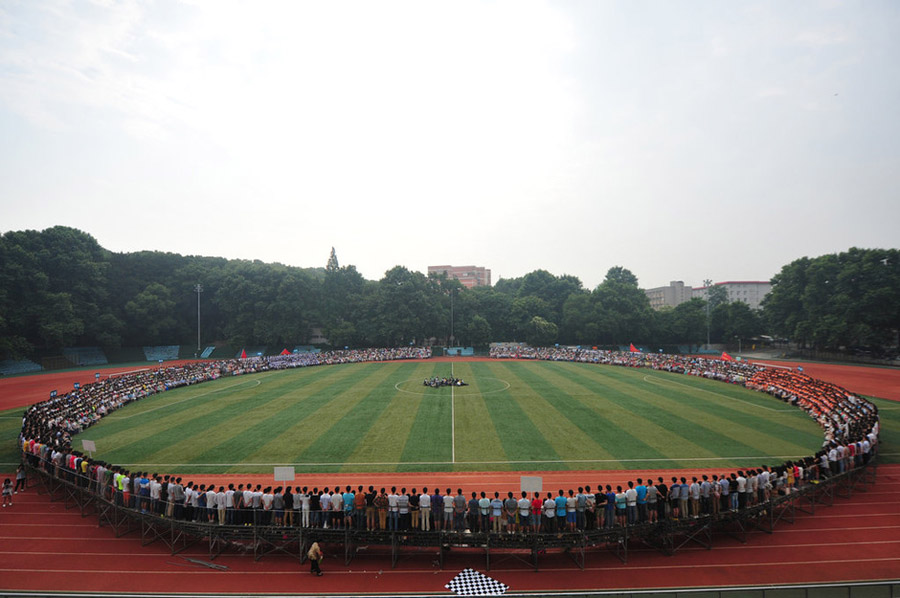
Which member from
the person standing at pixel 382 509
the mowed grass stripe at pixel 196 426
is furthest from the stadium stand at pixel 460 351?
the person standing at pixel 382 509

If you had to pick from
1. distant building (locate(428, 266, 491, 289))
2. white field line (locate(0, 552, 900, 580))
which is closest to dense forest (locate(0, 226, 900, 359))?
white field line (locate(0, 552, 900, 580))

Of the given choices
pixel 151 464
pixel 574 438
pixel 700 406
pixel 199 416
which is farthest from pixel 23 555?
pixel 700 406

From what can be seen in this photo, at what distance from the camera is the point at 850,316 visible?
2233 inches

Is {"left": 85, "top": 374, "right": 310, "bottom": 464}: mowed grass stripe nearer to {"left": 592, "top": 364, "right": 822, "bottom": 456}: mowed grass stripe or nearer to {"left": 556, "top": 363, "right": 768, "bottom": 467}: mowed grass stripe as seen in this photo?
{"left": 556, "top": 363, "right": 768, "bottom": 467}: mowed grass stripe

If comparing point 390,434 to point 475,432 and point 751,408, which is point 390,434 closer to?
point 475,432

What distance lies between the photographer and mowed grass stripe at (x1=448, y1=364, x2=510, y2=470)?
66.3 feet

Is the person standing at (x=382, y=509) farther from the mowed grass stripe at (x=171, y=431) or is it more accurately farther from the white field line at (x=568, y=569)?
the mowed grass stripe at (x=171, y=431)

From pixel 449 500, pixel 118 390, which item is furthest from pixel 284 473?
pixel 118 390

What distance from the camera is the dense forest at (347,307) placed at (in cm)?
5650

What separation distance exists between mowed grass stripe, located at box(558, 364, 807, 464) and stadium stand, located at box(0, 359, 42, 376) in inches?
2553

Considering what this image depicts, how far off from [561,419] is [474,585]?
1733 centimetres

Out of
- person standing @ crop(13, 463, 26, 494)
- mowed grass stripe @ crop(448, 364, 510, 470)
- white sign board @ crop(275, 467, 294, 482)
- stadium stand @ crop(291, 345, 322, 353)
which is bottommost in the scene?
person standing @ crop(13, 463, 26, 494)

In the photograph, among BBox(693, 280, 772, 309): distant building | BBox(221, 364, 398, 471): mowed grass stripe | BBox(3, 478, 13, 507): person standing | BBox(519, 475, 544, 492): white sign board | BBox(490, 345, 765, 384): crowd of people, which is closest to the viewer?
BBox(519, 475, 544, 492): white sign board

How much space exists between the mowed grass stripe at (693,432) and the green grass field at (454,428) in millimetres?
84
